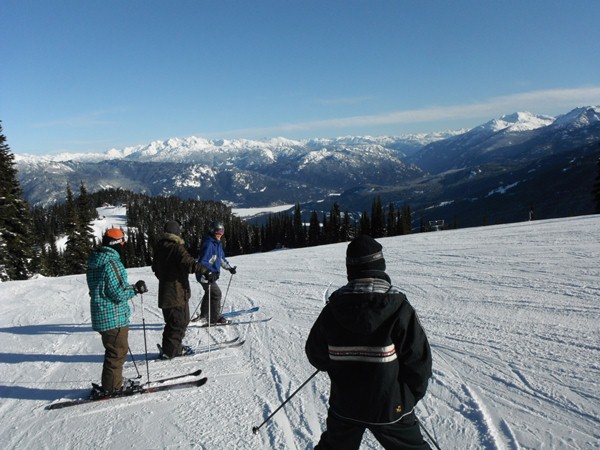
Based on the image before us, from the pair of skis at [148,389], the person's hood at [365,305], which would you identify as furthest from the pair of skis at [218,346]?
the person's hood at [365,305]

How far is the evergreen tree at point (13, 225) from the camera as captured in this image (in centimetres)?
2925

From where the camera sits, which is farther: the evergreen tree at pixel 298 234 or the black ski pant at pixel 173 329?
the evergreen tree at pixel 298 234

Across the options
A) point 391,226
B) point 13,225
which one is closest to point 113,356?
point 13,225

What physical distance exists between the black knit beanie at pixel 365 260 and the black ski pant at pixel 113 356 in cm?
408

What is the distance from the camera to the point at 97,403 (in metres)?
5.39

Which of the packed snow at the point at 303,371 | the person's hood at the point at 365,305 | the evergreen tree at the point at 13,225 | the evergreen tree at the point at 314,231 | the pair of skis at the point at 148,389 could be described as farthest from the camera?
the evergreen tree at the point at 314,231

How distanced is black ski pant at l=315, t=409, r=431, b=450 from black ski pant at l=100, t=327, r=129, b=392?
3674mm

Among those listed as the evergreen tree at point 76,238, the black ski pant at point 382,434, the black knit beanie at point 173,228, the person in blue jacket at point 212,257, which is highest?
the black knit beanie at point 173,228

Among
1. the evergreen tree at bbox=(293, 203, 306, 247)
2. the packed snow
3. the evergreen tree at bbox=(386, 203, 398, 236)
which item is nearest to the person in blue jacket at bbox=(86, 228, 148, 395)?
the packed snow

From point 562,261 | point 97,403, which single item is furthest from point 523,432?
point 562,261

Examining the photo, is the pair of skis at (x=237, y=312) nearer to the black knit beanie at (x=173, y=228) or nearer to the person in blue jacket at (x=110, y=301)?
the black knit beanie at (x=173, y=228)

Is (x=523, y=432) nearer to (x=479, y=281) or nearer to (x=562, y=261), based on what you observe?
(x=479, y=281)

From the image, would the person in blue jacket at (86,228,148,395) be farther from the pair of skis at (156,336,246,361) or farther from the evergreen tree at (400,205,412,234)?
the evergreen tree at (400,205,412,234)

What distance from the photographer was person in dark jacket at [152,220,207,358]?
6.72 metres
